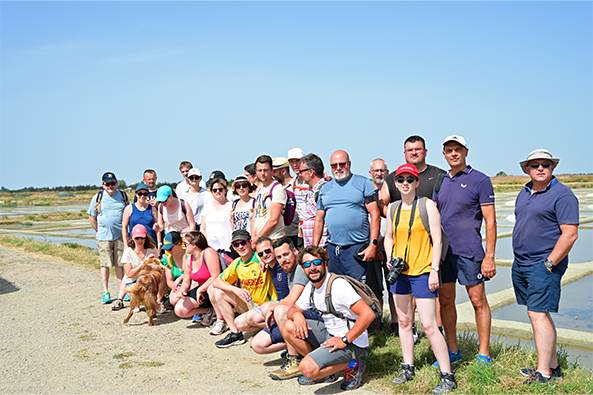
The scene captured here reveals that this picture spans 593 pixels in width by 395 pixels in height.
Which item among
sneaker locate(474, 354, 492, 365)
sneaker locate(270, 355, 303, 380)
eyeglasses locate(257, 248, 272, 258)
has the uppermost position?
eyeglasses locate(257, 248, 272, 258)

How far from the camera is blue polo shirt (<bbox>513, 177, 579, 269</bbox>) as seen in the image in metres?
3.95

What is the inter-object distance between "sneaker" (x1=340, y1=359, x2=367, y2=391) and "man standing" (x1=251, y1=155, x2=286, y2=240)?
2.07 meters

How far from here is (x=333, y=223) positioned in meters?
5.31

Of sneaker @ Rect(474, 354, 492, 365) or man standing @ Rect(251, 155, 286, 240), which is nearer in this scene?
sneaker @ Rect(474, 354, 492, 365)

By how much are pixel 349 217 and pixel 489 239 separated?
1.51m

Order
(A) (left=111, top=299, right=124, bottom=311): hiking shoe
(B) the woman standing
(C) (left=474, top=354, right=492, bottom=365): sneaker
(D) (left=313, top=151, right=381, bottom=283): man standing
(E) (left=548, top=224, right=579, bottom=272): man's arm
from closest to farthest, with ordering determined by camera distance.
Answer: (E) (left=548, top=224, right=579, bottom=272): man's arm, (B) the woman standing, (C) (left=474, top=354, right=492, bottom=365): sneaker, (D) (left=313, top=151, right=381, bottom=283): man standing, (A) (left=111, top=299, right=124, bottom=311): hiking shoe

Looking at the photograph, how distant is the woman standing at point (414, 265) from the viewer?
4105mm

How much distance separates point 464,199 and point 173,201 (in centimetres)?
460

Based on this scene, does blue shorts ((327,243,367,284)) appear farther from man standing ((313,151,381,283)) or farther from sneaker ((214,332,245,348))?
sneaker ((214,332,245,348))

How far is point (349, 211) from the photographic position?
5250 millimetres

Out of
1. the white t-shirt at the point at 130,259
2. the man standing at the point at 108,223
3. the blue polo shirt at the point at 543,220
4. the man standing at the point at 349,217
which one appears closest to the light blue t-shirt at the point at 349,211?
→ the man standing at the point at 349,217

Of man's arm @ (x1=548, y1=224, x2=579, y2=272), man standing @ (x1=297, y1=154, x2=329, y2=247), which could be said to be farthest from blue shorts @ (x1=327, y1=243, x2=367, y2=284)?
man's arm @ (x1=548, y1=224, x2=579, y2=272)

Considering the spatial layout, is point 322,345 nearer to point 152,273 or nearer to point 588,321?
point 152,273

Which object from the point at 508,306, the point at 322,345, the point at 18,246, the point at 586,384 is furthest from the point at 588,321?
the point at 18,246
